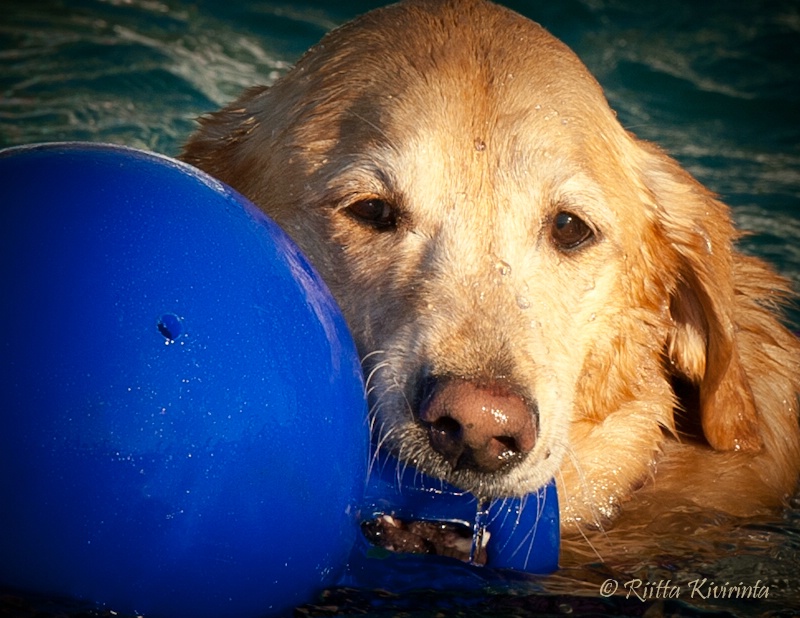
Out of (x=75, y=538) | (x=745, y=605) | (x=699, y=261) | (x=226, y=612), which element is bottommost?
(x=745, y=605)

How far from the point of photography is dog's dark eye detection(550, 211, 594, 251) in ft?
12.0

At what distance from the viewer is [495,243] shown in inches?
138

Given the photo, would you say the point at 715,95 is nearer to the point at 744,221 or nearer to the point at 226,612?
the point at 744,221

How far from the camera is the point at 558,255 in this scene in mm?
3680

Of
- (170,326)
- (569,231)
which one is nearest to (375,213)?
(569,231)

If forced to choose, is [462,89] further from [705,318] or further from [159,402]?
[159,402]

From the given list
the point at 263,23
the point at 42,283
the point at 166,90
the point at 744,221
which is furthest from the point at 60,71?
the point at 42,283

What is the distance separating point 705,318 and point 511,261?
39.8 inches

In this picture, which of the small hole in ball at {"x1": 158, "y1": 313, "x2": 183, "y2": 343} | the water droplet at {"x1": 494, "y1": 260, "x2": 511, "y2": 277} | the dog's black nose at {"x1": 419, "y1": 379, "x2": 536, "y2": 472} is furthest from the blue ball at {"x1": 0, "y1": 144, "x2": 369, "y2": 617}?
the water droplet at {"x1": 494, "y1": 260, "x2": 511, "y2": 277}

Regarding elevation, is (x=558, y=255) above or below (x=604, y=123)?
below

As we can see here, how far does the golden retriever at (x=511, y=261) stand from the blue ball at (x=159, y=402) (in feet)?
1.44

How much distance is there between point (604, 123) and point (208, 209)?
5.78ft

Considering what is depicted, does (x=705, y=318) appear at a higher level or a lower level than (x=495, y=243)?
lower

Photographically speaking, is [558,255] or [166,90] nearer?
[558,255]
